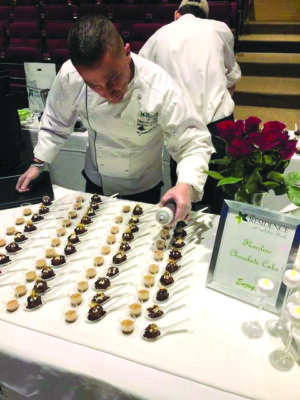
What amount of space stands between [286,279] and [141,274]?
368 millimetres

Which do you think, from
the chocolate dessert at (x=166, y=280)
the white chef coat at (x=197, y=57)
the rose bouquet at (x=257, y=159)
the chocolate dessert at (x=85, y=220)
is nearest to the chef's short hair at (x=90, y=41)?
the rose bouquet at (x=257, y=159)

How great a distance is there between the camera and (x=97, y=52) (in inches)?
35.0

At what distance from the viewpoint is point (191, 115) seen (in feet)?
3.74

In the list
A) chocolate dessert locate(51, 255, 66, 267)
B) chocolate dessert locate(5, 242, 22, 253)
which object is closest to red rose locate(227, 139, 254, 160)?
chocolate dessert locate(51, 255, 66, 267)

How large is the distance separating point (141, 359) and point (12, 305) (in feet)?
1.09

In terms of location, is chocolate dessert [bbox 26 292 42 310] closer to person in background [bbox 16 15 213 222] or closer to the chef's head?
person in background [bbox 16 15 213 222]

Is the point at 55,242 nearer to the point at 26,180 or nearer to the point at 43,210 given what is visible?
the point at 43,210

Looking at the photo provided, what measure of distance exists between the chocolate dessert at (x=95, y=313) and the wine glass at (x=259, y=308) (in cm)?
31

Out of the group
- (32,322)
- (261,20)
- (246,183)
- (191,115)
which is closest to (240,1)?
(261,20)

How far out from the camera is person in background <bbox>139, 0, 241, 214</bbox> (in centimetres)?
169

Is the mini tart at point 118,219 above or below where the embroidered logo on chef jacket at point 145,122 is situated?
below

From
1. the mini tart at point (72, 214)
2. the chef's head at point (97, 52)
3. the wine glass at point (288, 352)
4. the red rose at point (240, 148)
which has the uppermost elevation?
the chef's head at point (97, 52)

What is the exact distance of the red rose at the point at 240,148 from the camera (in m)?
0.79

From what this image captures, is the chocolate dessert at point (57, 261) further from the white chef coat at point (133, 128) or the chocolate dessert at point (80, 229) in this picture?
the white chef coat at point (133, 128)
